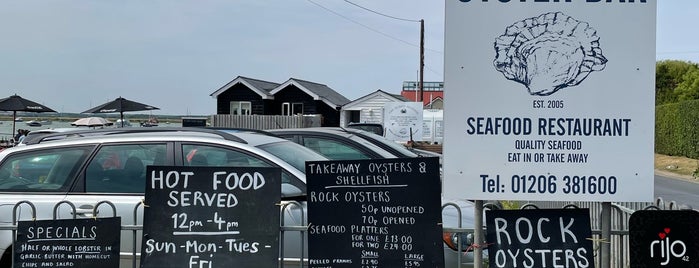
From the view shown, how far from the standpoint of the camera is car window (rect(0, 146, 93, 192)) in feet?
17.0

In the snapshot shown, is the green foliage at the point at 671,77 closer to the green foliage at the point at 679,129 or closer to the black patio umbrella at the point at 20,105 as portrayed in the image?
the green foliage at the point at 679,129

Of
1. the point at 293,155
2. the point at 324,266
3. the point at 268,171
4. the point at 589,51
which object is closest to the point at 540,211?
the point at 589,51

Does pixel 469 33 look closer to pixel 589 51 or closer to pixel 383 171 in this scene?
pixel 589 51

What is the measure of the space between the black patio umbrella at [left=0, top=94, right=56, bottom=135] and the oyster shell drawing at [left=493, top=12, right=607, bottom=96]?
2029 centimetres

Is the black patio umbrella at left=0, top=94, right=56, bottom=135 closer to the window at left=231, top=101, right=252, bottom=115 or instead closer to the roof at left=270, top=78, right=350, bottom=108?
the window at left=231, top=101, right=252, bottom=115

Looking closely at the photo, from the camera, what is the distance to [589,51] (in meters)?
3.26

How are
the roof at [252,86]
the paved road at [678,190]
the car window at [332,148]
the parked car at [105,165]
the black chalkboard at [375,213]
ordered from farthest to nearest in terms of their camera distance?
the roof at [252,86]
the paved road at [678,190]
the car window at [332,148]
the parked car at [105,165]
the black chalkboard at [375,213]

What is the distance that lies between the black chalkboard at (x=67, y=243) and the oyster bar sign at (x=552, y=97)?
2.22 metres

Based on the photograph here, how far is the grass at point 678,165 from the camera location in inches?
938

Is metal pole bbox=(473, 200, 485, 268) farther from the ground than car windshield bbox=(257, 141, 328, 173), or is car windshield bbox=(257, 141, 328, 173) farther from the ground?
car windshield bbox=(257, 141, 328, 173)

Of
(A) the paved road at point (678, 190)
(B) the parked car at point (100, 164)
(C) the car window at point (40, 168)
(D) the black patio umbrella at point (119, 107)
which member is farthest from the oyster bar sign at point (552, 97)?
(D) the black patio umbrella at point (119, 107)

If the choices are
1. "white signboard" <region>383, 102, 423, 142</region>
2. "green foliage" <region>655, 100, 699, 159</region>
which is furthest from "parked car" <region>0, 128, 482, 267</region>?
"green foliage" <region>655, 100, 699, 159</region>

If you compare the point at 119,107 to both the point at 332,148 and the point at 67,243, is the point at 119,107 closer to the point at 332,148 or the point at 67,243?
the point at 332,148

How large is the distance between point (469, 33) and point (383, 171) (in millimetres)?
930
